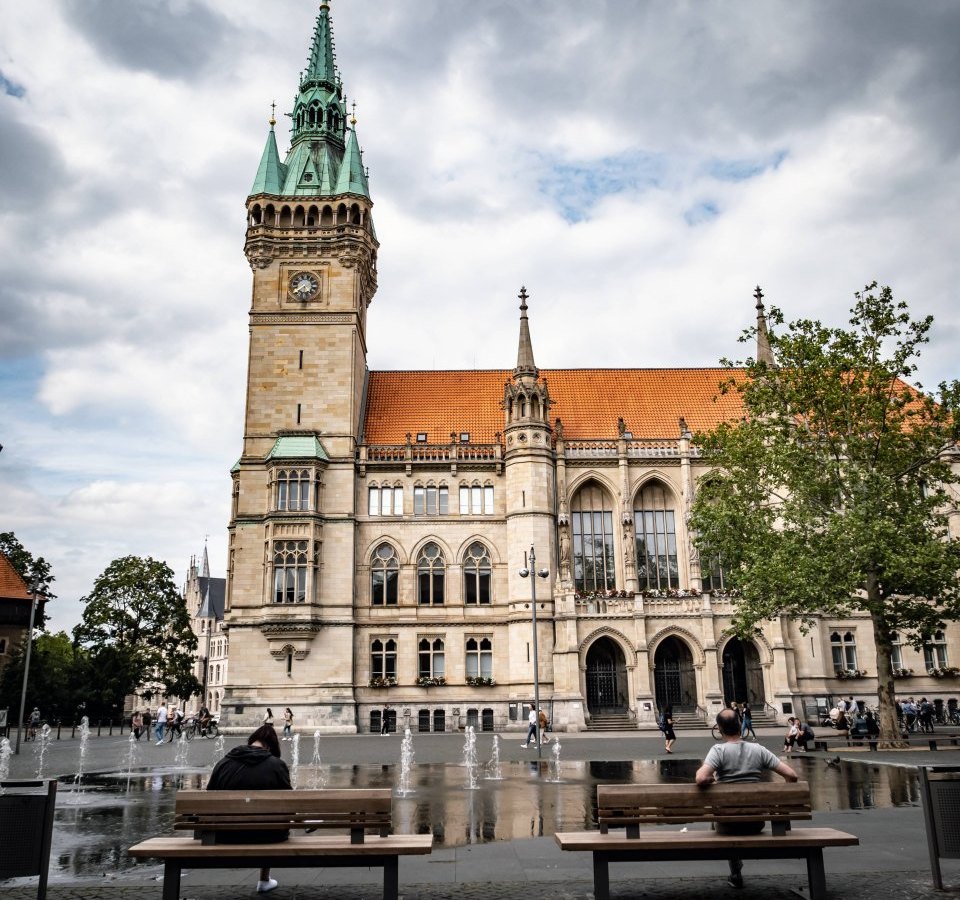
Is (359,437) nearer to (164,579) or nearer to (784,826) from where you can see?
(164,579)

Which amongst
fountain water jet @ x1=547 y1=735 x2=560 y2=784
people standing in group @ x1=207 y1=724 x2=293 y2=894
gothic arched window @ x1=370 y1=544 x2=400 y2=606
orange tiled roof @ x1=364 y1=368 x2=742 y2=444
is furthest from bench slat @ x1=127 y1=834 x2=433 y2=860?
orange tiled roof @ x1=364 y1=368 x2=742 y2=444

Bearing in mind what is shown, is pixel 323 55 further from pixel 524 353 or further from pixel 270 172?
pixel 524 353

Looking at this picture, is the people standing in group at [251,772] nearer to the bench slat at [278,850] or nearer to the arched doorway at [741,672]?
the bench slat at [278,850]

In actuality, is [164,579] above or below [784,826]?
above

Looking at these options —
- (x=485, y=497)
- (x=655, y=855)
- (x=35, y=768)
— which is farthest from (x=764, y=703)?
(x=655, y=855)

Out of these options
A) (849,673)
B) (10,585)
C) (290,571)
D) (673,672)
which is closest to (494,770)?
(290,571)

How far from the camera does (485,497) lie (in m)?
51.3

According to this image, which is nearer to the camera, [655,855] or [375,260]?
[655,855]

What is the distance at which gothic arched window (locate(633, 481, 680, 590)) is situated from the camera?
5153 cm

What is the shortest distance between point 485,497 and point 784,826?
42.5 m

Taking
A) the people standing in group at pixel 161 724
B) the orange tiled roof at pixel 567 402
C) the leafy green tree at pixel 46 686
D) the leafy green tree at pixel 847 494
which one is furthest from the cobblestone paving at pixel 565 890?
the leafy green tree at pixel 46 686

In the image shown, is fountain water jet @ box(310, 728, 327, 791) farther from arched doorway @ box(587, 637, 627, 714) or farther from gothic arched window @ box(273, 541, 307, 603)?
arched doorway @ box(587, 637, 627, 714)

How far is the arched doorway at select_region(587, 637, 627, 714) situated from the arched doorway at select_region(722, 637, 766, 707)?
5667 mm

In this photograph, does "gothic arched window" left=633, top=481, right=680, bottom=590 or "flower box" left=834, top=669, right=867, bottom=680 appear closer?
"flower box" left=834, top=669, right=867, bottom=680
